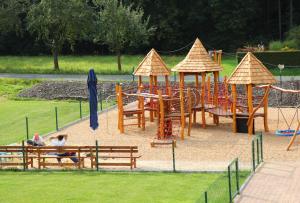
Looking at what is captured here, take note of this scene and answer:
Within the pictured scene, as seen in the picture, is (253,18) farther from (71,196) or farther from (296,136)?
(71,196)

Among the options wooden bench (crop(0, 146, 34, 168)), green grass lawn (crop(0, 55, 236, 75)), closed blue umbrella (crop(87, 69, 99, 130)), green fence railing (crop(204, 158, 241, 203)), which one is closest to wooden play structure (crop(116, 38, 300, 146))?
closed blue umbrella (crop(87, 69, 99, 130))

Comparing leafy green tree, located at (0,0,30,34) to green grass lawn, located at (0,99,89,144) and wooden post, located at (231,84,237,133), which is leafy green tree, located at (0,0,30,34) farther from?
wooden post, located at (231,84,237,133)

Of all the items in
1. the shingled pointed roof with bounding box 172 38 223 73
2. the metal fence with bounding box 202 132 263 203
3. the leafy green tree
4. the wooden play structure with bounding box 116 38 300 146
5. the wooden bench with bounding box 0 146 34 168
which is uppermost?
the leafy green tree

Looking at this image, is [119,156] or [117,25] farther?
[117,25]

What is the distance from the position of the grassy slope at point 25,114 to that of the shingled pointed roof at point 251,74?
28.7 feet

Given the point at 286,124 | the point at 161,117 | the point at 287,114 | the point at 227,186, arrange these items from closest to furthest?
the point at 227,186 → the point at 161,117 → the point at 286,124 → the point at 287,114

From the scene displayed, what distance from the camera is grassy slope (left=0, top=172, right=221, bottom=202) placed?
19.0m

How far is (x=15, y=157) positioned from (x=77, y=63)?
3355 centimetres

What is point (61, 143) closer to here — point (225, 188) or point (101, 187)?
point (101, 187)

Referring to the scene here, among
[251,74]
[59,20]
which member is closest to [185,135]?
[251,74]

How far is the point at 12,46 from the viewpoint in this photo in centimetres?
6969

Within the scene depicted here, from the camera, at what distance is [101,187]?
20359mm

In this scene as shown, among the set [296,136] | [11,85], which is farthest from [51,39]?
[296,136]

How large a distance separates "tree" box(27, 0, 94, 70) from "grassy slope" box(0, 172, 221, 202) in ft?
94.1
